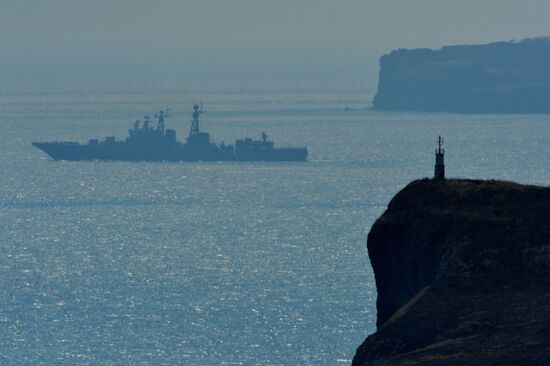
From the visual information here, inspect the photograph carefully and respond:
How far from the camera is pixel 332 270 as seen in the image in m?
69.9

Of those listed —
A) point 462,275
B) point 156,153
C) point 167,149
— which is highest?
point 462,275

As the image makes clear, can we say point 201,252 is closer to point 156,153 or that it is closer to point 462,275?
point 462,275

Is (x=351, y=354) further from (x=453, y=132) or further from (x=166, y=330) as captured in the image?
(x=453, y=132)

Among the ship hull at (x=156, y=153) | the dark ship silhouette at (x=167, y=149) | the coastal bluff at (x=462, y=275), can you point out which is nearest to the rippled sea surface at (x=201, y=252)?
the ship hull at (x=156, y=153)

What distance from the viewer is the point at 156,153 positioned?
497ft

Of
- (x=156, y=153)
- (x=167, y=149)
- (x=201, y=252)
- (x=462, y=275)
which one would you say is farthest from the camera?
(x=156, y=153)

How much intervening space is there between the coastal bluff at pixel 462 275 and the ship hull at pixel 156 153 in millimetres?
113105

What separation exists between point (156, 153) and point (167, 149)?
1212 mm

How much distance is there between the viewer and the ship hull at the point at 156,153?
14425cm

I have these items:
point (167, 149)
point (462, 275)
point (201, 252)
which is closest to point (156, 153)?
point (167, 149)

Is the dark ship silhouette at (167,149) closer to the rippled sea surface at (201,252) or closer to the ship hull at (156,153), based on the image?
the ship hull at (156,153)

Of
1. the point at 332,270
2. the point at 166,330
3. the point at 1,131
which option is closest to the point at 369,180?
the point at 332,270

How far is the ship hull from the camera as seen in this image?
144 m

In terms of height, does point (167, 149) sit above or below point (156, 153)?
above
